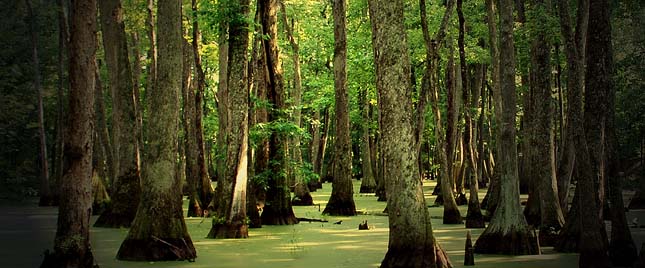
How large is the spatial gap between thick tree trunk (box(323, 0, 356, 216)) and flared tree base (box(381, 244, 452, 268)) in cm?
1358

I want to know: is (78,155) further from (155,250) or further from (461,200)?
(461,200)

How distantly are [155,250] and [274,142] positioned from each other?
8.82m

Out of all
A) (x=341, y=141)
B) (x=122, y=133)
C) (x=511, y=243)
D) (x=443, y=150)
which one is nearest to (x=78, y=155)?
(x=511, y=243)

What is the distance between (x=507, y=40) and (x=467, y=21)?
1293cm

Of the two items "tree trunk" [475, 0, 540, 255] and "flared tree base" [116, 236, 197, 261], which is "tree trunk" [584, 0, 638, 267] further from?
"flared tree base" [116, 236, 197, 261]

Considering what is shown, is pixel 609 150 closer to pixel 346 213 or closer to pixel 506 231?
pixel 506 231

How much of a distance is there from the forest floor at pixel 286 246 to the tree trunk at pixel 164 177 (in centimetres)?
42

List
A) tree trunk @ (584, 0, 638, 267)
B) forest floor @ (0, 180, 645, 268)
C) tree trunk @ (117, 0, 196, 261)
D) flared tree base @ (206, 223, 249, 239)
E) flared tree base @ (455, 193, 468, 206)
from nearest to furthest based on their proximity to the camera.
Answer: tree trunk @ (584, 0, 638, 267) → forest floor @ (0, 180, 645, 268) → tree trunk @ (117, 0, 196, 261) → flared tree base @ (206, 223, 249, 239) → flared tree base @ (455, 193, 468, 206)

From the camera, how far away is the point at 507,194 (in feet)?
49.6

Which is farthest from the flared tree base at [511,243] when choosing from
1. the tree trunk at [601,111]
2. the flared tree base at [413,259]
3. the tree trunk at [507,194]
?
the flared tree base at [413,259]

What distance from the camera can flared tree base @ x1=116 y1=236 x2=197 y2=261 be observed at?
44.2 ft

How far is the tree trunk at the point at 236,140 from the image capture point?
58.4 ft

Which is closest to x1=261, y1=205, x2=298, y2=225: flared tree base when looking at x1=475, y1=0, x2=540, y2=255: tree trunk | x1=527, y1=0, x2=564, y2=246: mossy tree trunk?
x1=527, y1=0, x2=564, y2=246: mossy tree trunk

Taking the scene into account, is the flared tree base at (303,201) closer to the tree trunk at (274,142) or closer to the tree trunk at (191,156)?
the tree trunk at (191,156)
